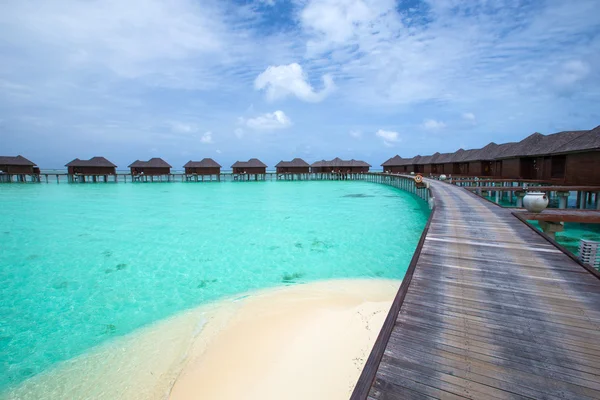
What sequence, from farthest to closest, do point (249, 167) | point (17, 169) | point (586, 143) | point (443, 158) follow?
1. point (249, 167)
2. point (17, 169)
3. point (443, 158)
4. point (586, 143)

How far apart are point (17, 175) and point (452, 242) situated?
5258 cm

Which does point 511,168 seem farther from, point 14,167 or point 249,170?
point 14,167

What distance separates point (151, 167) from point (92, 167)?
7273 mm

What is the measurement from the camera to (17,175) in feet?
128

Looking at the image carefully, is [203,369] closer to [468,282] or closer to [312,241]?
[468,282]

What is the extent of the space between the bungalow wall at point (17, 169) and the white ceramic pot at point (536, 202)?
5101 centimetres

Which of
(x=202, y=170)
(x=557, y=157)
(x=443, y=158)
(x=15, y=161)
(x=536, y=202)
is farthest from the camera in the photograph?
(x=202, y=170)

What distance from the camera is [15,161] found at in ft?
121

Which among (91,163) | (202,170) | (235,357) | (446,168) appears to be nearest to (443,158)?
(446,168)

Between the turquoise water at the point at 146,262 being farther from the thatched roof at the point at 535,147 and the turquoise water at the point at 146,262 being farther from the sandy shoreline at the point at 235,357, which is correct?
the thatched roof at the point at 535,147

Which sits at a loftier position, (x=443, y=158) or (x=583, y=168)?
(x=443, y=158)

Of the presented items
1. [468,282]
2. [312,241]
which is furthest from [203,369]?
[312,241]

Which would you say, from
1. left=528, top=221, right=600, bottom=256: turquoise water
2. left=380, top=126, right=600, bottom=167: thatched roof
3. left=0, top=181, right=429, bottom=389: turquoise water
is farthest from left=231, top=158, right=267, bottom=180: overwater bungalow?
left=528, top=221, right=600, bottom=256: turquoise water

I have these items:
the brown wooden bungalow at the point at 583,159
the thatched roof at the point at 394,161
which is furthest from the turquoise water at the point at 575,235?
the thatched roof at the point at 394,161
